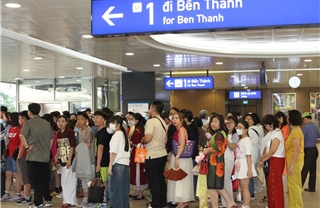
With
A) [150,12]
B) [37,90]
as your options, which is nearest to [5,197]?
[150,12]

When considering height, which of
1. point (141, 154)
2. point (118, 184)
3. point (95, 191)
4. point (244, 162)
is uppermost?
point (141, 154)

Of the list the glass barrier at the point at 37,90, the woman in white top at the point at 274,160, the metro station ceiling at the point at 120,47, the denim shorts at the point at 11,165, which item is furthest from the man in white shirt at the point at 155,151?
the glass barrier at the point at 37,90

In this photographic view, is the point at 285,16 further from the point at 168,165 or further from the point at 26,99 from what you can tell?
the point at 26,99

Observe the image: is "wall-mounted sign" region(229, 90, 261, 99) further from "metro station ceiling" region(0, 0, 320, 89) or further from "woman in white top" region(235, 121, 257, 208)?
"woman in white top" region(235, 121, 257, 208)

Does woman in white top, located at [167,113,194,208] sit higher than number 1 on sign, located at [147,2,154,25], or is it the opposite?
number 1 on sign, located at [147,2,154,25]

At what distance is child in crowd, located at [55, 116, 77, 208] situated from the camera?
6.77m

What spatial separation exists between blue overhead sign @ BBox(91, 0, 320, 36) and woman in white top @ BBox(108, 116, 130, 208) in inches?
74.3

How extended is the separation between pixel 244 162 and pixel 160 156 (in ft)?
4.23

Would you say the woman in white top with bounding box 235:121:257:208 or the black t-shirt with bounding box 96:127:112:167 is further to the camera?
the black t-shirt with bounding box 96:127:112:167

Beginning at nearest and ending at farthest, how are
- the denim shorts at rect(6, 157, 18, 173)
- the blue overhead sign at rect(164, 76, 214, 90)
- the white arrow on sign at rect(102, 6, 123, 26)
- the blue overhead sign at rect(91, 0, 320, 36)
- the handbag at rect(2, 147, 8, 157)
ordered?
1. the blue overhead sign at rect(91, 0, 320, 36)
2. the white arrow on sign at rect(102, 6, 123, 26)
3. the handbag at rect(2, 147, 8, 157)
4. the denim shorts at rect(6, 157, 18, 173)
5. the blue overhead sign at rect(164, 76, 214, 90)

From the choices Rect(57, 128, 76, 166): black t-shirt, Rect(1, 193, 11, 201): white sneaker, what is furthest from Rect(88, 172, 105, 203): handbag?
Rect(1, 193, 11, 201): white sneaker

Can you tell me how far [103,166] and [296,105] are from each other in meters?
20.3

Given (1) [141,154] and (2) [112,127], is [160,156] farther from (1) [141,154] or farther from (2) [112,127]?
(2) [112,127]

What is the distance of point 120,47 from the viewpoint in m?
9.02
